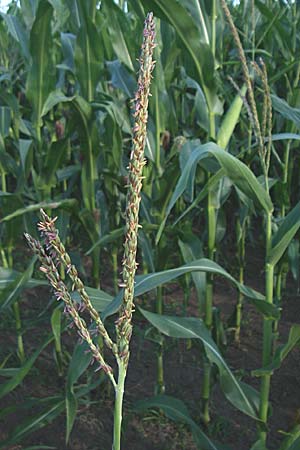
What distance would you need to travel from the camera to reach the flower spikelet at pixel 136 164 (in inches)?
26.0

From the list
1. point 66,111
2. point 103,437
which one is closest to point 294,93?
point 66,111

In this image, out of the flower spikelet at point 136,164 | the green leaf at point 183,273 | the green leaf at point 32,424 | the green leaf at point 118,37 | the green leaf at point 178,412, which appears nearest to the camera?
the flower spikelet at point 136,164

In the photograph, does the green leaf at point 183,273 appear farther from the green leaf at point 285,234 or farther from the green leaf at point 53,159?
the green leaf at point 53,159

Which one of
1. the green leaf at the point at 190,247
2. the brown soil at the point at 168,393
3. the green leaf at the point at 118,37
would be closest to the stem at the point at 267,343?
the brown soil at the point at 168,393

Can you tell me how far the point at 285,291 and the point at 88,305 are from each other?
8.64 ft

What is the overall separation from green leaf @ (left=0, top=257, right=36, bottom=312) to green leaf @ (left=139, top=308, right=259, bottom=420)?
43 centimetres

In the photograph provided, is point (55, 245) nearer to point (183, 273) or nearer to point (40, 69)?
point (183, 273)

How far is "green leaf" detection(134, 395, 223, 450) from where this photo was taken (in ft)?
6.00

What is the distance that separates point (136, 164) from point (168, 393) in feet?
6.18

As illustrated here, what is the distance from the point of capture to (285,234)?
1581 millimetres

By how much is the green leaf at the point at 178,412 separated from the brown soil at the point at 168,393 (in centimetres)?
20

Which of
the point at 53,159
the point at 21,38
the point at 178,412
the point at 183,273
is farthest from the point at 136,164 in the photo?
the point at 21,38

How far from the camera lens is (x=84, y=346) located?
66.1 inches

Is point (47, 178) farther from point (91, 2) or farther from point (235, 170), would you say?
point (235, 170)
